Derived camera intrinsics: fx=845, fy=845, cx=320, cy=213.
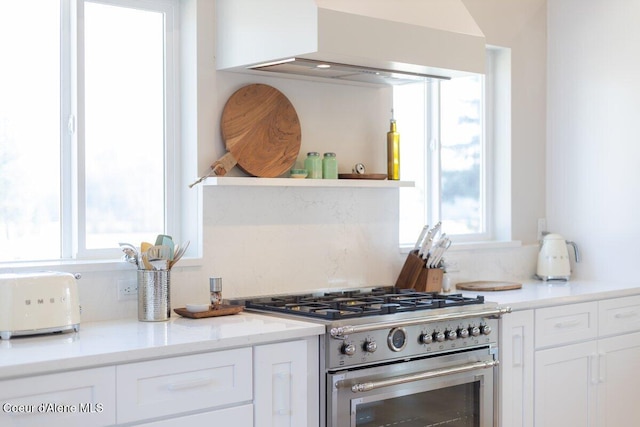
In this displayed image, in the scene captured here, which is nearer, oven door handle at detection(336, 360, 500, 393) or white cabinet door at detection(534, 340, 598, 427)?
oven door handle at detection(336, 360, 500, 393)

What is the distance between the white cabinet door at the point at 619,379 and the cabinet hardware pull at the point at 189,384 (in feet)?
7.31

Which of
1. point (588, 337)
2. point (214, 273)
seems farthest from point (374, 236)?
point (588, 337)

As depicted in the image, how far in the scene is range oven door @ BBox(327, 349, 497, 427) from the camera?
2977mm

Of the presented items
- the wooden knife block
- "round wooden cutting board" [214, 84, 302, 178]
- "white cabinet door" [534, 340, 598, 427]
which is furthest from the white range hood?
"white cabinet door" [534, 340, 598, 427]

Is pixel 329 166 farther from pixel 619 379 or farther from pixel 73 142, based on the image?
pixel 619 379

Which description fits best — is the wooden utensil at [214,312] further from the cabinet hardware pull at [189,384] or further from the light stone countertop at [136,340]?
the cabinet hardware pull at [189,384]

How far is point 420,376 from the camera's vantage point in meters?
3.19

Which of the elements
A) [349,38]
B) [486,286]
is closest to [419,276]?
[486,286]

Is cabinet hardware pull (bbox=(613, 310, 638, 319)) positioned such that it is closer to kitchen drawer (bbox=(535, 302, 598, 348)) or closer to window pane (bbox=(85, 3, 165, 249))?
kitchen drawer (bbox=(535, 302, 598, 348))

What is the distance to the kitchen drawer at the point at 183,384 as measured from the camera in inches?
97.7

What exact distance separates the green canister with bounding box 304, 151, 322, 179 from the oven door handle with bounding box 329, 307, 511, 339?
2.63 feet

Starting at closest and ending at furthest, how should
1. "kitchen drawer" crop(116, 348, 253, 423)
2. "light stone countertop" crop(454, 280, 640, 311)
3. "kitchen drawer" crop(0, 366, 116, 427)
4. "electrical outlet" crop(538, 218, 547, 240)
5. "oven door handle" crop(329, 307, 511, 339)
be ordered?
"kitchen drawer" crop(0, 366, 116, 427)
"kitchen drawer" crop(116, 348, 253, 423)
"oven door handle" crop(329, 307, 511, 339)
"light stone countertop" crop(454, 280, 640, 311)
"electrical outlet" crop(538, 218, 547, 240)

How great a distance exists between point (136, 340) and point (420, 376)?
1.12 metres

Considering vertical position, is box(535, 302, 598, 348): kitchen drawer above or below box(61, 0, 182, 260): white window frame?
below
